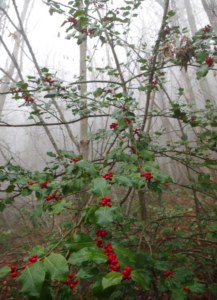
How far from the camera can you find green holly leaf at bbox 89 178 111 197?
87cm

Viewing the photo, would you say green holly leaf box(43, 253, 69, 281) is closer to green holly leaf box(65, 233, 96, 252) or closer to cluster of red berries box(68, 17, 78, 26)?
green holly leaf box(65, 233, 96, 252)

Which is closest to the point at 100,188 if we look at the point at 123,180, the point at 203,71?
the point at 123,180

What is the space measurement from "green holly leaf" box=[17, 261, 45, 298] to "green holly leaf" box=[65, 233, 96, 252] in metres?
0.14

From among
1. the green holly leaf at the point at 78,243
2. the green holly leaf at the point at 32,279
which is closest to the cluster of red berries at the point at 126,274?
the green holly leaf at the point at 78,243

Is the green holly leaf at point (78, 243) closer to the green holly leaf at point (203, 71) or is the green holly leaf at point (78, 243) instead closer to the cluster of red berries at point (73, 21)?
the green holly leaf at point (203, 71)

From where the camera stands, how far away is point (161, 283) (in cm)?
135

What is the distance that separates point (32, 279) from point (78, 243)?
0.71 feet

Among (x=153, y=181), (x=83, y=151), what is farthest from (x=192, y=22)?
(x=153, y=181)

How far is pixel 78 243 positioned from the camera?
83cm

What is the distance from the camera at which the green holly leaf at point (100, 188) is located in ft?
2.84

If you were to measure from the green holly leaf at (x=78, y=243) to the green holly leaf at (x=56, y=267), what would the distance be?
2.8 inches

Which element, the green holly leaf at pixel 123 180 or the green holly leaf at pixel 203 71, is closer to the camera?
the green holly leaf at pixel 123 180

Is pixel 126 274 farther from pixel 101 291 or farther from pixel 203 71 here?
pixel 203 71

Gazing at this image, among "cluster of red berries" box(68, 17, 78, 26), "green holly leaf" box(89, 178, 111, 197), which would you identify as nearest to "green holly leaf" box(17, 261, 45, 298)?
"green holly leaf" box(89, 178, 111, 197)
